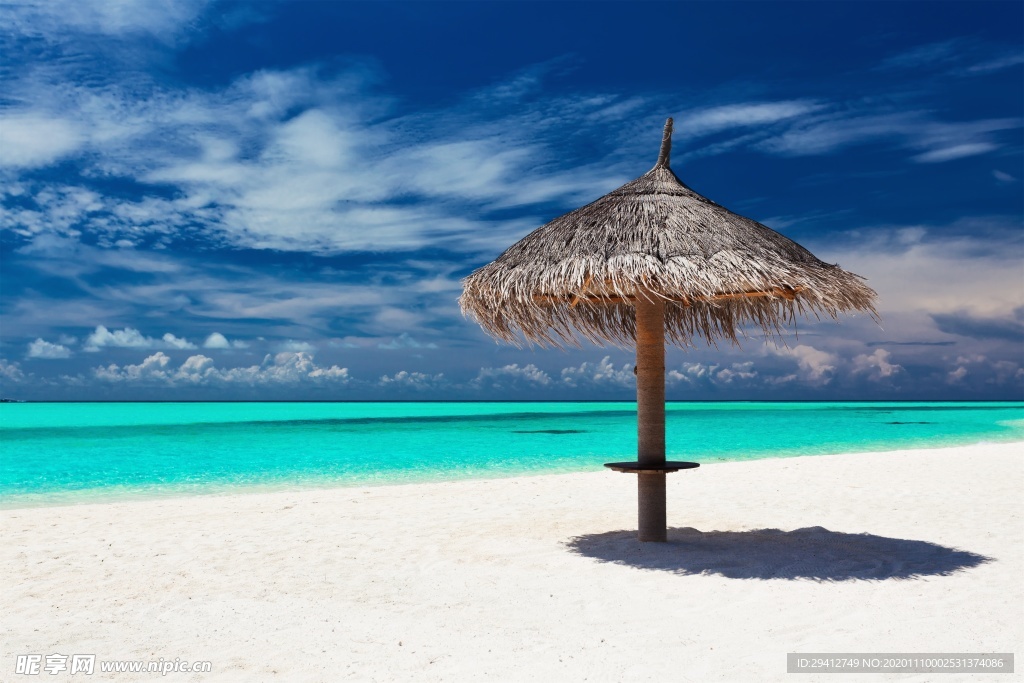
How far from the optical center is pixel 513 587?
14.9ft

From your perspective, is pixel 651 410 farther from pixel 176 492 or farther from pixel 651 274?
pixel 176 492

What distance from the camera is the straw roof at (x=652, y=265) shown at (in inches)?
187

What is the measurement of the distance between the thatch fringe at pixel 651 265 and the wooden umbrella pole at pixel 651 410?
0.26 metres

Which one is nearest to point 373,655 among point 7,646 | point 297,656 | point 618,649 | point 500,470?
A: point 297,656

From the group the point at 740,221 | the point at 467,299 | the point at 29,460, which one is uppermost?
the point at 740,221

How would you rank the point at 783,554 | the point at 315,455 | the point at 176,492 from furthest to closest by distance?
1. the point at 315,455
2. the point at 176,492
3. the point at 783,554

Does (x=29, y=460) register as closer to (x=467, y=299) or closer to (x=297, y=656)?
(x=467, y=299)

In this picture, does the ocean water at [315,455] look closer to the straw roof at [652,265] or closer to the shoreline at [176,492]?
the shoreline at [176,492]

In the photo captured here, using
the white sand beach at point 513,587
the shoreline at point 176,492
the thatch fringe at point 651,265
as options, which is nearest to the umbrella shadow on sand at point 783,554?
the white sand beach at point 513,587

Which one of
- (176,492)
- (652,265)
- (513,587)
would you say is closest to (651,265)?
(652,265)

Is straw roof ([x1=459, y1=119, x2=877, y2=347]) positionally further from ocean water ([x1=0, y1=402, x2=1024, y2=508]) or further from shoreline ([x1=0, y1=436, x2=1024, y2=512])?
ocean water ([x1=0, y1=402, x2=1024, y2=508])

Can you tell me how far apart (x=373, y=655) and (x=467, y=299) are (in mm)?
2869

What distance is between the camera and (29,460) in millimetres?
16625

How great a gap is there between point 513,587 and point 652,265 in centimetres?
215
